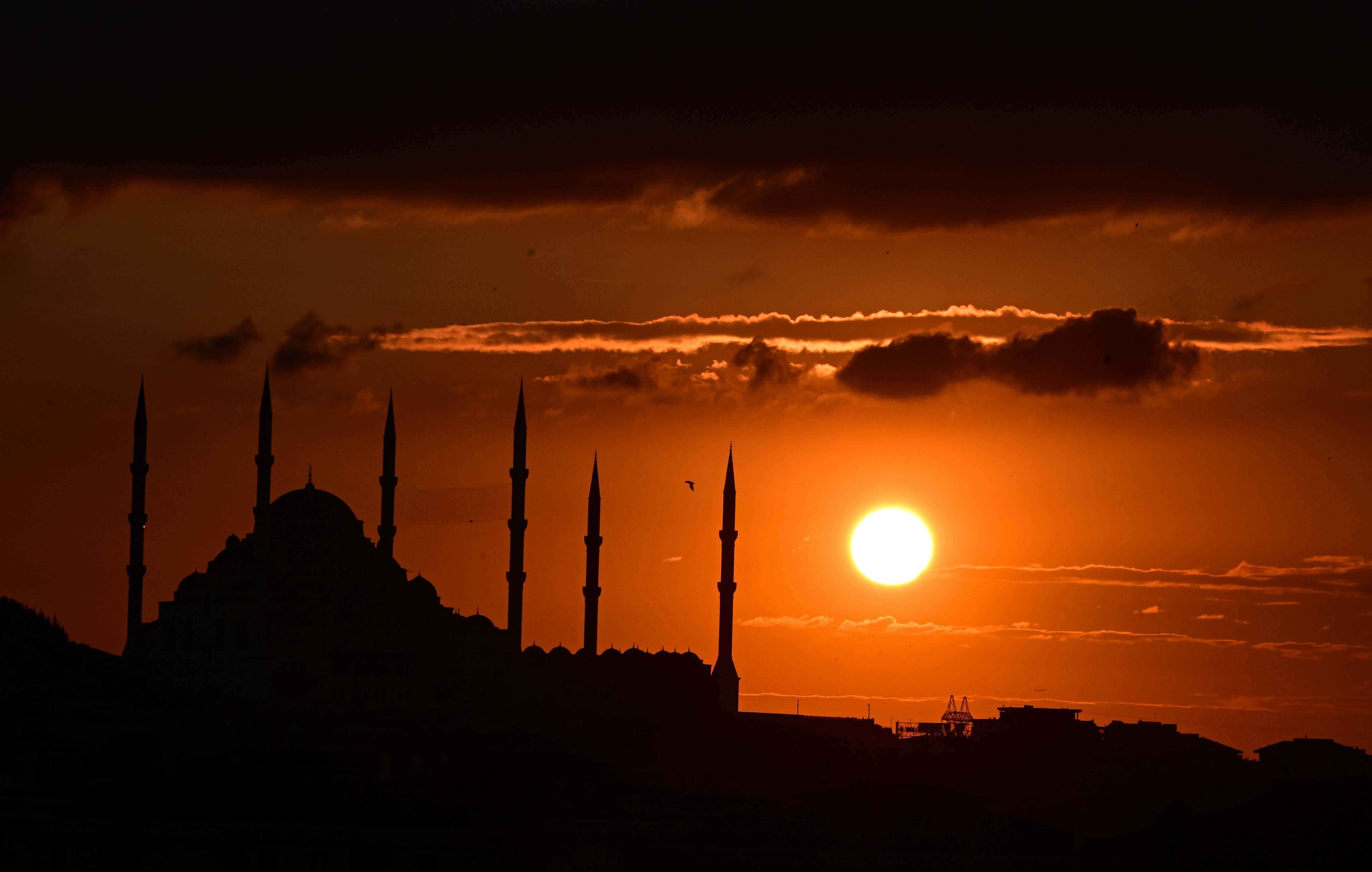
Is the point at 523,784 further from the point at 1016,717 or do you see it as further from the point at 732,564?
the point at 1016,717

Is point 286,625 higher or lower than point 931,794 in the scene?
higher

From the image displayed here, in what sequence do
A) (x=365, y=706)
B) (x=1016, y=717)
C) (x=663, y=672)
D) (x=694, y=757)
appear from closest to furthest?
(x=365, y=706)
(x=694, y=757)
(x=663, y=672)
(x=1016, y=717)

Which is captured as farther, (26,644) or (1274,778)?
(1274,778)

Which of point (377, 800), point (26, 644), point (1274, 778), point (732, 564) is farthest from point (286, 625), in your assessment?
point (1274, 778)
